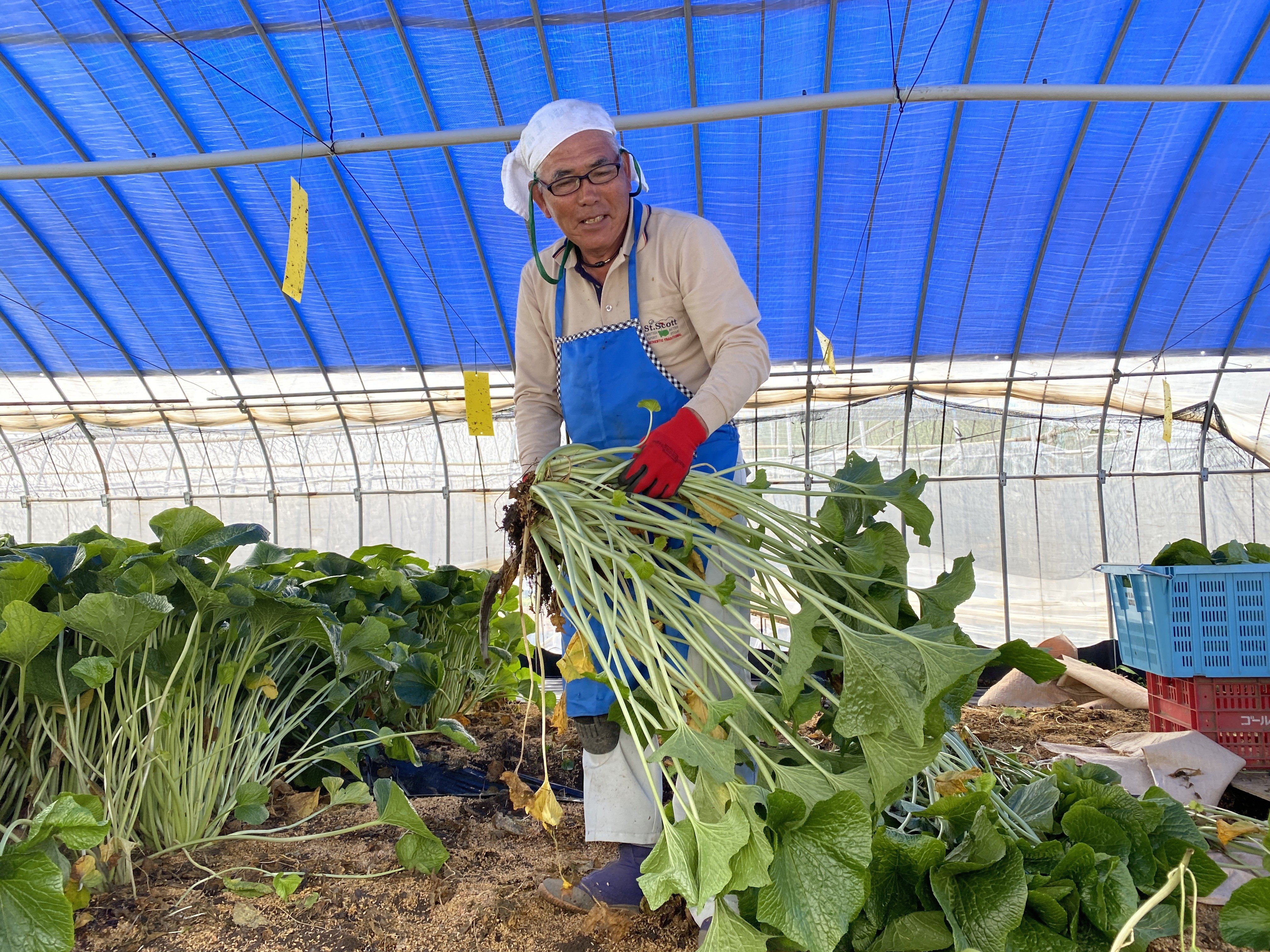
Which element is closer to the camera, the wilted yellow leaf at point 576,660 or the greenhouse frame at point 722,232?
the wilted yellow leaf at point 576,660

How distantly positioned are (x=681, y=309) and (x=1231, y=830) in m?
1.81

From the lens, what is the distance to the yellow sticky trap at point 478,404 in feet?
19.8

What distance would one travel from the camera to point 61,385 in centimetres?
1002

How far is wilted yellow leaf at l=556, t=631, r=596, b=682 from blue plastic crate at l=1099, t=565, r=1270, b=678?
2508 millimetres

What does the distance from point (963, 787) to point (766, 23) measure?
6.24 meters

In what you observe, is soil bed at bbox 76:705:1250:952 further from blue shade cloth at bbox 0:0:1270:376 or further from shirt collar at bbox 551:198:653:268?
blue shade cloth at bbox 0:0:1270:376

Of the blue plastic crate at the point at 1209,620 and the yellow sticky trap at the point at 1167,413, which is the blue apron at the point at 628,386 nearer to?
the blue plastic crate at the point at 1209,620

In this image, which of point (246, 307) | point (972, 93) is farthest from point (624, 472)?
point (246, 307)

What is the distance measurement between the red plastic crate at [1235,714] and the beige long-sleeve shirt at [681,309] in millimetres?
2332

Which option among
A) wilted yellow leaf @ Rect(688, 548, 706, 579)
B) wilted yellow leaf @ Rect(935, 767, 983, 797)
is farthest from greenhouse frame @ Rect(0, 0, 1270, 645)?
wilted yellow leaf @ Rect(935, 767, 983, 797)

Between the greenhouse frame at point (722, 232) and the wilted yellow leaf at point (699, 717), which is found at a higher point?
the greenhouse frame at point (722, 232)

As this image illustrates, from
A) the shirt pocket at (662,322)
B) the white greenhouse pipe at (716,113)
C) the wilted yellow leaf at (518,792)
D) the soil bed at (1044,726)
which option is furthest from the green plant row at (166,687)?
the white greenhouse pipe at (716,113)

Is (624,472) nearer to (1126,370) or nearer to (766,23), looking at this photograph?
(766,23)

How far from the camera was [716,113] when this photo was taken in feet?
19.2
